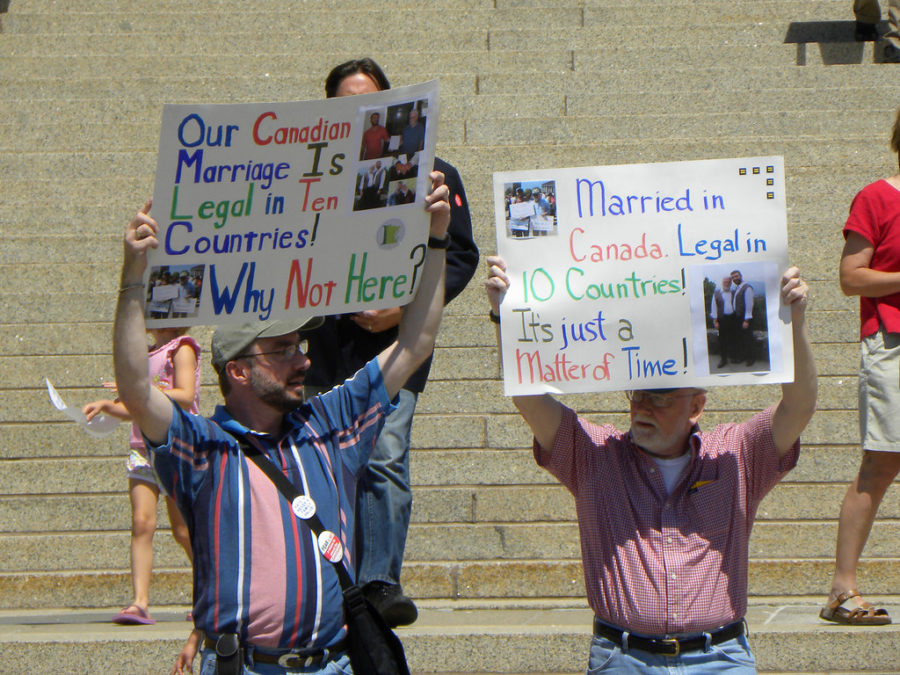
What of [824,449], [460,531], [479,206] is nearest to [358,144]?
[460,531]

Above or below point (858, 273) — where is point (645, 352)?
below

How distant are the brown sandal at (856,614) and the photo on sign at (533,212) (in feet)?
6.74

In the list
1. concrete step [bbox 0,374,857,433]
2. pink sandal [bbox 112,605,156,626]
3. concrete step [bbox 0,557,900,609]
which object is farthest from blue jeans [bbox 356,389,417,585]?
concrete step [bbox 0,374,857,433]

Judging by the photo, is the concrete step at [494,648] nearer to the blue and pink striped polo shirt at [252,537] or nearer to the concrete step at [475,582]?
the concrete step at [475,582]

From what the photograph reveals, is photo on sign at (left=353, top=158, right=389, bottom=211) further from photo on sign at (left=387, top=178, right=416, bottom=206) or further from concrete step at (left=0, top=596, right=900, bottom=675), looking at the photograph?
concrete step at (left=0, top=596, right=900, bottom=675)

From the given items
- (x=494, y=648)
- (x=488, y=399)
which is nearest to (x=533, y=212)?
(x=494, y=648)

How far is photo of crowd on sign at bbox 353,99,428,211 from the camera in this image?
302cm

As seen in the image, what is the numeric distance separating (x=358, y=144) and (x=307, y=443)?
688mm

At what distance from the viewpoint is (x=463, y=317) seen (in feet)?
21.6

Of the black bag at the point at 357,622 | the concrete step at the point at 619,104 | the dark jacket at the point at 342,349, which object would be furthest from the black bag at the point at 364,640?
the concrete step at the point at 619,104

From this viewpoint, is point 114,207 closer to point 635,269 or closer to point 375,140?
point 375,140

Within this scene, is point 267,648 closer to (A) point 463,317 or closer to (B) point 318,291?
(B) point 318,291

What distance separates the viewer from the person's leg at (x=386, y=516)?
380 cm

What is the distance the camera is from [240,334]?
2996 millimetres
